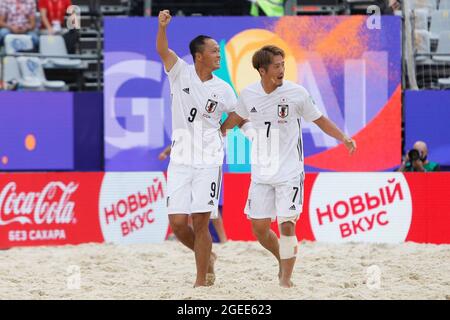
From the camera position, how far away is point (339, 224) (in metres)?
11.0

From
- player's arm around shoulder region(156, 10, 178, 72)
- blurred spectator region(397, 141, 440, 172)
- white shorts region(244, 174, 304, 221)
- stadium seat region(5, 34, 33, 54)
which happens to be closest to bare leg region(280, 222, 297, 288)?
white shorts region(244, 174, 304, 221)

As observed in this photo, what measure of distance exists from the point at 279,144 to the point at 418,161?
4.98 meters

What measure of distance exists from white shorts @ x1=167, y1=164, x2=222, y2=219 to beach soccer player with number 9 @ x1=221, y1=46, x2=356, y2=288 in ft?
1.18

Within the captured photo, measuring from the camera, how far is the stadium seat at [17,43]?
13.5 meters

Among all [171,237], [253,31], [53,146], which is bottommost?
[171,237]

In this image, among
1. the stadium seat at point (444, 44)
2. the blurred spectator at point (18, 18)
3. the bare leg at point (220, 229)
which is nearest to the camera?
the bare leg at point (220, 229)

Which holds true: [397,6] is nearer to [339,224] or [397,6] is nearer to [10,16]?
[339,224]

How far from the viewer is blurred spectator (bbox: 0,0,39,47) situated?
13656mm

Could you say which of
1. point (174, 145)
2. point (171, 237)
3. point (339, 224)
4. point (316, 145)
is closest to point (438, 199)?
point (339, 224)

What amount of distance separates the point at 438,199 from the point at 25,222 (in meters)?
5.26

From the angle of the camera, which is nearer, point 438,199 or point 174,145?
point 174,145

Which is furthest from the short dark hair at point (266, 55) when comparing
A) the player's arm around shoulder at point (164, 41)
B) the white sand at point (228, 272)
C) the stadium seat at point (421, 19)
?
the stadium seat at point (421, 19)

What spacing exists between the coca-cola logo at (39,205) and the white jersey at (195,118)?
4.31 m

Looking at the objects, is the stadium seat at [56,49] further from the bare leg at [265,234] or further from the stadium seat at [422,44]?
the bare leg at [265,234]
